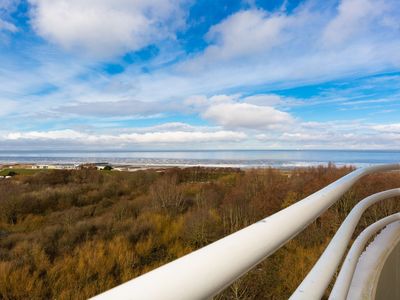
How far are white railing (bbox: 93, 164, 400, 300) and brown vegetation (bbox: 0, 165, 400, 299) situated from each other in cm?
844

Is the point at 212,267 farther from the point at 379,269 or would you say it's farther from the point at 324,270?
the point at 379,269

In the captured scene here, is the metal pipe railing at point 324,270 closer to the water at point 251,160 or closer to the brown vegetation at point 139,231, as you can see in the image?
the brown vegetation at point 139,231

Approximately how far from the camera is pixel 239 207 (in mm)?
18078

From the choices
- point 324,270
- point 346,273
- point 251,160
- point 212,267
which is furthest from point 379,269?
point 251,160

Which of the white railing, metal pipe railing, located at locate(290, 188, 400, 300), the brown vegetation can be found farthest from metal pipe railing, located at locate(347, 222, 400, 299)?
the brown vegetation

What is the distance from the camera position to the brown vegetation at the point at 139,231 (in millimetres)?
9719

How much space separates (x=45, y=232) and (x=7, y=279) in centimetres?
531

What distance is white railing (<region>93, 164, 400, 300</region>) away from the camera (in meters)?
0.38

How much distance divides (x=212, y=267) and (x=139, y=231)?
51.6 ft

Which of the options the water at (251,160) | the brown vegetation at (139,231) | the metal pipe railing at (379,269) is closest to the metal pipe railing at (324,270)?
the metal pipe railing at (379,269)

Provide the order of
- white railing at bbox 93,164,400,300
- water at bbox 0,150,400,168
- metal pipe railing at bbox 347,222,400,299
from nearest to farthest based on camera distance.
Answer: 1. white railing at bbox 93,164,400,300
2. metal pipe railing at bbox 347,222,400,299
3. water at bbox 0,150,400,168

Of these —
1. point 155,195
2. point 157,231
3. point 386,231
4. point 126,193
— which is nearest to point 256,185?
point 155,195

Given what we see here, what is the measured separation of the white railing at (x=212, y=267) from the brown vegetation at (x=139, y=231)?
8437 millimetres

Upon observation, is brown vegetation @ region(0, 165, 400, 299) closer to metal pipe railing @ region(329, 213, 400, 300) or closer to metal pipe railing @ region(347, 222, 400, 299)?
metal pipe railing @ region(347, 222, 400, 299)
